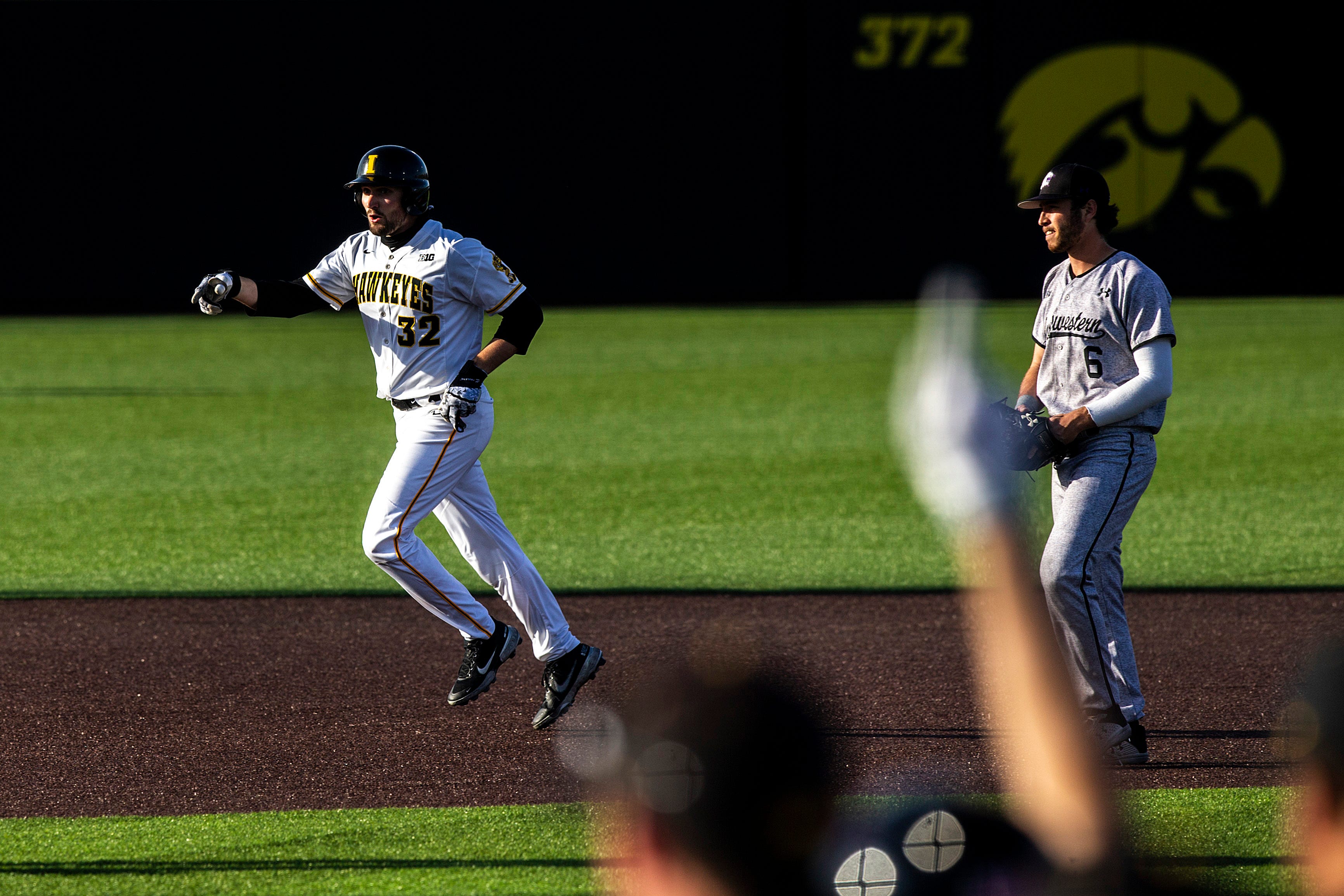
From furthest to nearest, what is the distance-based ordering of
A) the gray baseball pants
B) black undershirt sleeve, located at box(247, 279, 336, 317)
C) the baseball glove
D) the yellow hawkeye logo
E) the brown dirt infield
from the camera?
1. the yellow hawkeye logo
2. black undershirt sleeve, located at box(247, 279, 336, 317)
3. the gray baseball pants
4. the brown dirt infield
5. the baseball glove

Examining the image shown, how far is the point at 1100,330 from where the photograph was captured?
5.46 metres

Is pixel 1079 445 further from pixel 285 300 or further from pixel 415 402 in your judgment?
pixel 285 300

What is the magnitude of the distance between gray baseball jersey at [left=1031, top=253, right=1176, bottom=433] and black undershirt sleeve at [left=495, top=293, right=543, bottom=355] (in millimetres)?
1919

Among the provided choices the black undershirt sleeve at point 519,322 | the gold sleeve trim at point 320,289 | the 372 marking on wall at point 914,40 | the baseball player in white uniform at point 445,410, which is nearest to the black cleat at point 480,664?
the baseball player in white uniform at point 445,410

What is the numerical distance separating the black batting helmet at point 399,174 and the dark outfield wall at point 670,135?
20826mm

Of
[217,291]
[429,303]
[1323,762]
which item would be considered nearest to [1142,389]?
[429,303]

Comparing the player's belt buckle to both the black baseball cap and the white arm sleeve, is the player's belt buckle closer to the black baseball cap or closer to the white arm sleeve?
the white arm sleeve

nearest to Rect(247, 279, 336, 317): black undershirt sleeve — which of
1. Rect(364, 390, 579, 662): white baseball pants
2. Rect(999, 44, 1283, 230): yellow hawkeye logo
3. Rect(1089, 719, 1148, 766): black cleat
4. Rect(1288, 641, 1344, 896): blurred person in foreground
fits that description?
Rect(364, 390, 579, 662): white baseball pants

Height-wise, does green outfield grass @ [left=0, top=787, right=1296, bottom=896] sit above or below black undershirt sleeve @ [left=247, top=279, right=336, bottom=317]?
below

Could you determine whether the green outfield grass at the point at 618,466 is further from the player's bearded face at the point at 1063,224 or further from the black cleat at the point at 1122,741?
the player's bearded face at the point at 1063,224

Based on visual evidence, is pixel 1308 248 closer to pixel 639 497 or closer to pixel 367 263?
pixel 639 497

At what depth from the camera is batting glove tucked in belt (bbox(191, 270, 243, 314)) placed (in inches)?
250

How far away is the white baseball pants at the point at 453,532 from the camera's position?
6.07 metres

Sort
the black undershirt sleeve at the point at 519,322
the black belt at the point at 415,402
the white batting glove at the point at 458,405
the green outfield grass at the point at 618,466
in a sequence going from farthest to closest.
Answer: the green outfield grass at the point at 618,466
the black undershirt sleeve at the point at 519,322
the black belt at the point at 415,402
the white batting glove at the point at 458,405
